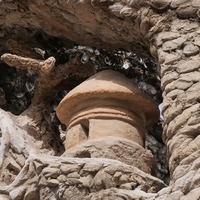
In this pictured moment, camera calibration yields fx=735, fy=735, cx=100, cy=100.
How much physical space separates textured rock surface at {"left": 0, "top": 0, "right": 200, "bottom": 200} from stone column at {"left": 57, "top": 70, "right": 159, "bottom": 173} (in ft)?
0.76

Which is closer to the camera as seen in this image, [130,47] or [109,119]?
[109,119]

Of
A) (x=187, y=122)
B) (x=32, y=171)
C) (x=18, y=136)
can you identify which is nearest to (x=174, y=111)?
(x=187, y=122)

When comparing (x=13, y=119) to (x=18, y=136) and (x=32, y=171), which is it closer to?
(x=18, y=136)

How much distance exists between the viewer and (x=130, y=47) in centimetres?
382

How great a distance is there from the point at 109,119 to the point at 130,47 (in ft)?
1.72

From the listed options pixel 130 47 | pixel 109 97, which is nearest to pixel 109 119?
pixel 109 97

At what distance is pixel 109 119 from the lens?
3.46 meters

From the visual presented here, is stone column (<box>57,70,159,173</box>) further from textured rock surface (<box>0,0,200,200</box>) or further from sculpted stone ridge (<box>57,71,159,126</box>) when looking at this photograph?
textured rock surface (<box>0,0,200,200</box>)

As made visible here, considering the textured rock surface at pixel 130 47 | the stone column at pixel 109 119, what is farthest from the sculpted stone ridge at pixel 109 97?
the textured rock surface at pixel 130 47

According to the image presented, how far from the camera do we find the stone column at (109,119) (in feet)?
10.8

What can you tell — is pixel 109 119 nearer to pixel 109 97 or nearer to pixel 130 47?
pixel 109 97

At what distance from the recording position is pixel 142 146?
3.47 metres

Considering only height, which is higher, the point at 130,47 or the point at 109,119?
the point at 130,47

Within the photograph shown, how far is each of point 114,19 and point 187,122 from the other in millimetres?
882
